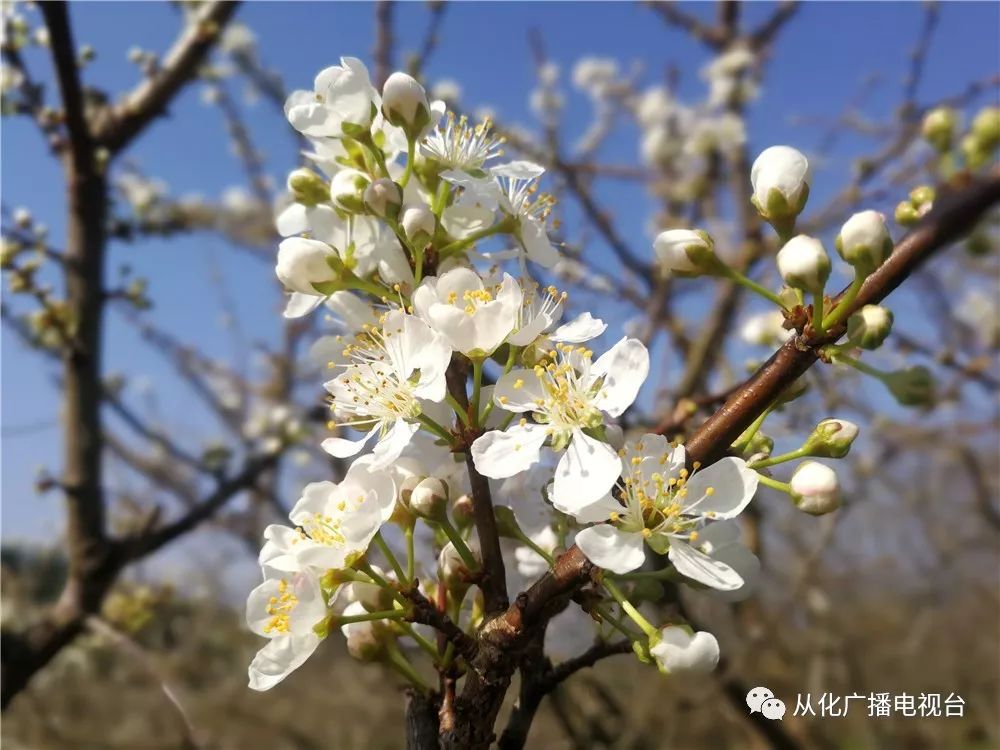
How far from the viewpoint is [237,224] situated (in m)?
5.58

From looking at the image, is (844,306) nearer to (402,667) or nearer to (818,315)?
(818,315)

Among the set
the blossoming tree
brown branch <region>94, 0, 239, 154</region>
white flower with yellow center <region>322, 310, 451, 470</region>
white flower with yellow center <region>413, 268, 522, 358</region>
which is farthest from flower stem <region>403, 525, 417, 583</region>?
brown branch <region>94, 0, 239, 154</region>

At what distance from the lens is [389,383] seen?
2.95ft

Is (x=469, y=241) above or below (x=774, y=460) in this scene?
above

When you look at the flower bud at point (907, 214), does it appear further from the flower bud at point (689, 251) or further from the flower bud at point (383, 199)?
the flower bud at point (383, 199)

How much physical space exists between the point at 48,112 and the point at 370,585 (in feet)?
6.45

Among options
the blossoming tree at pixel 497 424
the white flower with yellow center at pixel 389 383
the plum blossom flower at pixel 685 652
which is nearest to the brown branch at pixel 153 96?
the blossoming tree at pixel 497 424

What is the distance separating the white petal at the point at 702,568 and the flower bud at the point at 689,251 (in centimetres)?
32

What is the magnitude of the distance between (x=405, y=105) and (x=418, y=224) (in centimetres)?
18

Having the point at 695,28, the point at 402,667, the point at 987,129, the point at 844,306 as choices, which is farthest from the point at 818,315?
the point at 695,28

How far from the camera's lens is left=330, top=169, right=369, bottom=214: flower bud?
924mm

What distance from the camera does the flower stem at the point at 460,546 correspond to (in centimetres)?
78

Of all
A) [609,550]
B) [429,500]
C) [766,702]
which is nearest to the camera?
[609,550]

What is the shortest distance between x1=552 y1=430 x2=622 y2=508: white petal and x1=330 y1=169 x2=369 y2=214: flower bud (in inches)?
15.8
